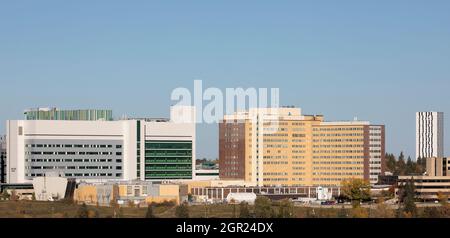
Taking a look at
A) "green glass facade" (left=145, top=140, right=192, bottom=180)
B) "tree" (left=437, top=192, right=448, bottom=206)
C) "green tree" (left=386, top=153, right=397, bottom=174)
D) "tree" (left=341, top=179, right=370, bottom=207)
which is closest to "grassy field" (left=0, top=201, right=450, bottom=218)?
"tree" (left=341, top=179, right=370, bottom=207)

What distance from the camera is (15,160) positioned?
67.3 ft

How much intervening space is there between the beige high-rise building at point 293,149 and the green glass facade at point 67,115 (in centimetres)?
269

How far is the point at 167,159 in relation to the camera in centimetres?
2205

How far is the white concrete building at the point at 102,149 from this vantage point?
20.6 metres

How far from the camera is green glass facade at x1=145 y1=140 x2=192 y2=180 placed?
2191 cm

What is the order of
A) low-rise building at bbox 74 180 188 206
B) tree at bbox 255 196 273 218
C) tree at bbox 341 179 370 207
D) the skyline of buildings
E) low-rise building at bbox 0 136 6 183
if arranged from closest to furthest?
tree at bbox 255 196 273 218
low-rise building at bbox 74 180 188 206
tree at bbox 341 179 370 207
the skyline of buildings
low-rise building at bbox 0 136 6 183

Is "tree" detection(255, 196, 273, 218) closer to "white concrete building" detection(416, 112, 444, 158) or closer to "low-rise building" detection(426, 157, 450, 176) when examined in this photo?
"low-rise building" detection(426, 157, 450, 176)

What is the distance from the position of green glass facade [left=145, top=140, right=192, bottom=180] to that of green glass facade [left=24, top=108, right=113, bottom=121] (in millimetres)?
1170

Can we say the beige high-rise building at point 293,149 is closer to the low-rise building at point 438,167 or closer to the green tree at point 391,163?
Answer: the low-rise building at point 438,167

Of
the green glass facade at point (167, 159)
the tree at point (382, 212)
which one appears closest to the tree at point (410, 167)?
the green glass facade at point (167, 159)

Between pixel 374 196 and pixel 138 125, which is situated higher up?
pixel 138 125
